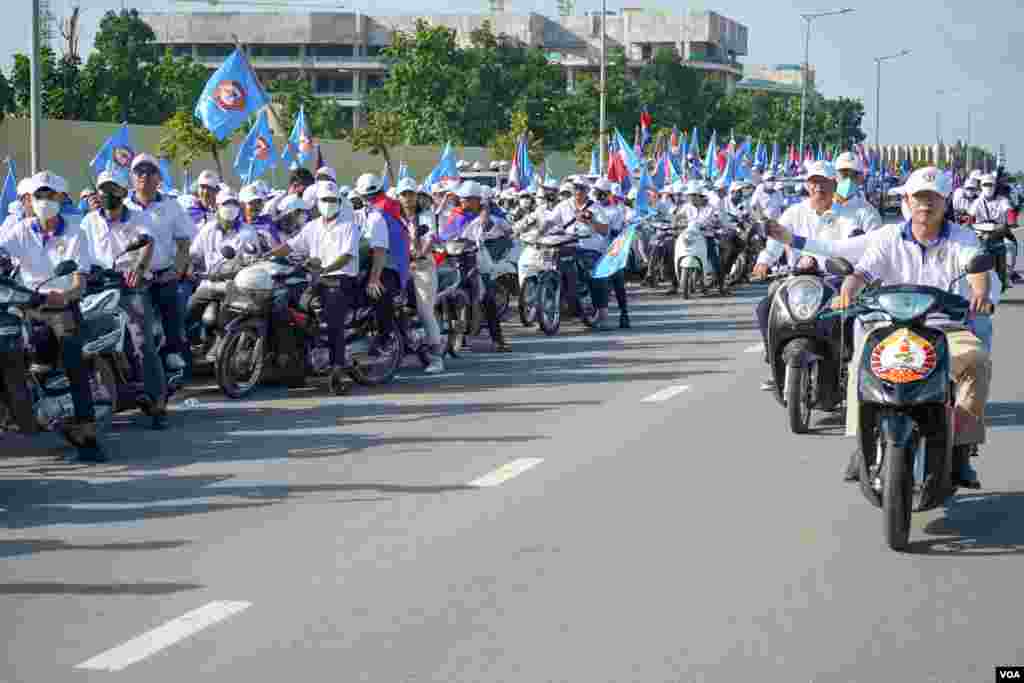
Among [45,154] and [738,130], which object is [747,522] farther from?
[738,130]

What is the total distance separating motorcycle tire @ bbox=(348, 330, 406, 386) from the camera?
15.1 m

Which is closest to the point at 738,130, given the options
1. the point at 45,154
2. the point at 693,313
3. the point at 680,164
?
the point at 680,164

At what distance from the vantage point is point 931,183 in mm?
8430

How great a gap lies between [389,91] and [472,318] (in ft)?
186

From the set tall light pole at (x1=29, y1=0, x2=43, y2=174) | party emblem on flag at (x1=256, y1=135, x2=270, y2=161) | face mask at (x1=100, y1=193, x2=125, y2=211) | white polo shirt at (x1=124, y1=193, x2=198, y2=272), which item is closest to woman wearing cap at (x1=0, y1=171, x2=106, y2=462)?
face mask at (x1=100, y1=193, x2=125, y2=211)

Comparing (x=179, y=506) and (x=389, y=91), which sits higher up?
(x=389, y=91)

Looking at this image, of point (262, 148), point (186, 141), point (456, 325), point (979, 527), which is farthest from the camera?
point (186, 141)

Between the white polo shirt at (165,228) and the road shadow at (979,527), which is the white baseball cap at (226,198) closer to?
the white polo shirt at (165,228)

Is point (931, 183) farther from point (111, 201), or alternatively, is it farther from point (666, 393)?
point (111, 201)

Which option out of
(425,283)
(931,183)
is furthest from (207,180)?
(931,183)

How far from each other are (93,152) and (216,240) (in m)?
21.6

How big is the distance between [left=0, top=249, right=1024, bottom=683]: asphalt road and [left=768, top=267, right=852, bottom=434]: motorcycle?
22 centimetres

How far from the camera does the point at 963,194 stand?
94.7ft

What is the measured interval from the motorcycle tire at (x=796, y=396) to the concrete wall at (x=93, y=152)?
21.3m
